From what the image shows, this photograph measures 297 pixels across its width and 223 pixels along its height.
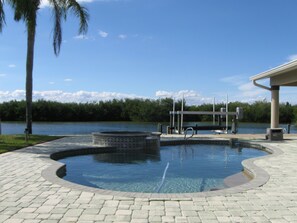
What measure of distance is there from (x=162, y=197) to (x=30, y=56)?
1293cm

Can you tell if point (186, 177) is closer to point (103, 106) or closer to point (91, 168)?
point (91, 168)

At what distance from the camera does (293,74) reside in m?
14.8

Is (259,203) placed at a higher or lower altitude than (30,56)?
lower

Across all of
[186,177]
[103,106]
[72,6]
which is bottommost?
[186,177]

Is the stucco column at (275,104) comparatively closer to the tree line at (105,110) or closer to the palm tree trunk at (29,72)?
the palm tree trunk at (29,72)

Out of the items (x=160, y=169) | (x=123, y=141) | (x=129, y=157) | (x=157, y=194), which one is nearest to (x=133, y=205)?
(x=157, y=194)

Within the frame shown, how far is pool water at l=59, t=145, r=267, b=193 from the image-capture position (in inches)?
294

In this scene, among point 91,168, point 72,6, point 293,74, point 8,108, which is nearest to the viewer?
point 91,168

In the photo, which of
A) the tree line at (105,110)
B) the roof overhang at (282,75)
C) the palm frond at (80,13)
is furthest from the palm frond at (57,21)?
the tree line at (105,110)

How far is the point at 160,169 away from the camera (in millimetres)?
9484

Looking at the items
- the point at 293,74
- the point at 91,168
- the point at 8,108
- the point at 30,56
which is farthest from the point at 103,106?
the point at 91,168

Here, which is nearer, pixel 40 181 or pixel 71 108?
pixel 40 181

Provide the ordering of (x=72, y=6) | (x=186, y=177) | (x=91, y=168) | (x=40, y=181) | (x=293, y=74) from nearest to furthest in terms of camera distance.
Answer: (x=40, y=181) → (x=186, y=177) → (x=91, y=168) → (x=293, y=74) → (x=72, y=6)

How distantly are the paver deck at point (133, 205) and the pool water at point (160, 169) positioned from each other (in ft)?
5.20
